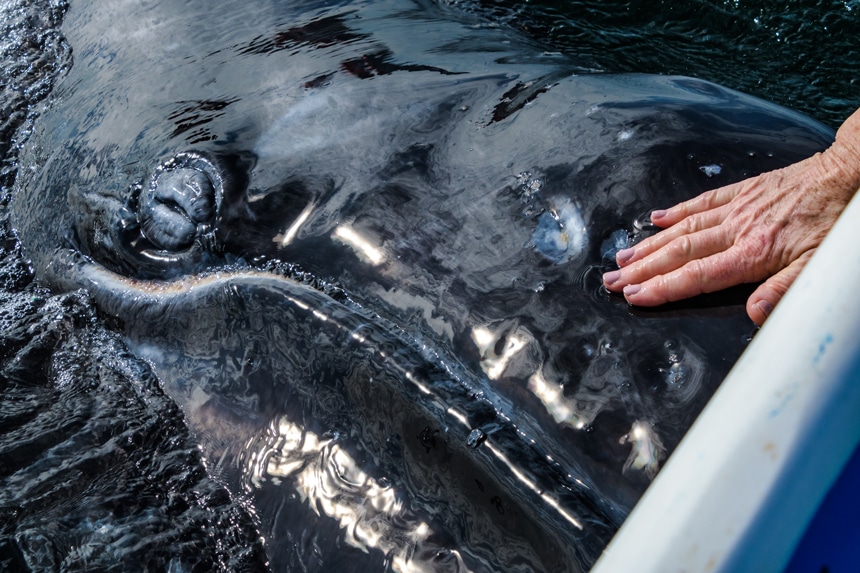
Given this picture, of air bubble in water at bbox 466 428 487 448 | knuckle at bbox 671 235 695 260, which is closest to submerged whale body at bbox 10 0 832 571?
air bubble in water at bbox 466 428 487 448

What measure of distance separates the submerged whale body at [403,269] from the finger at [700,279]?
5 cm

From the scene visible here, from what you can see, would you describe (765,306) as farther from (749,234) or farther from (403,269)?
(403,269)

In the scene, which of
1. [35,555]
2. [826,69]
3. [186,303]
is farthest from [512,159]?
[826,69]

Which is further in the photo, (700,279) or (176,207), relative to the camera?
(176,207)

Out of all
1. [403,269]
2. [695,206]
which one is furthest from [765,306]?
[403,269]

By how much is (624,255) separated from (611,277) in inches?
3.3

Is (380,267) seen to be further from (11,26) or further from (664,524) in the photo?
(11,26)

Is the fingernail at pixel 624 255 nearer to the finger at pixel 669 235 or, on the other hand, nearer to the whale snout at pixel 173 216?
the finger at pixel 669 235

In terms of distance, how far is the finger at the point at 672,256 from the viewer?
1.99m

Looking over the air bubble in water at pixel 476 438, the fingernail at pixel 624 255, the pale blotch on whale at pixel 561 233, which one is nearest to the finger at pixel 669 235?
the fingernail at pixel 624 255

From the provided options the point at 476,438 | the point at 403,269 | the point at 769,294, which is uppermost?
the point at 769,294

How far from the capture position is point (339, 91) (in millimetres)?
2828

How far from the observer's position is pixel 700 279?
6.38 feet

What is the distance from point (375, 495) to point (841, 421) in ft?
3.86
